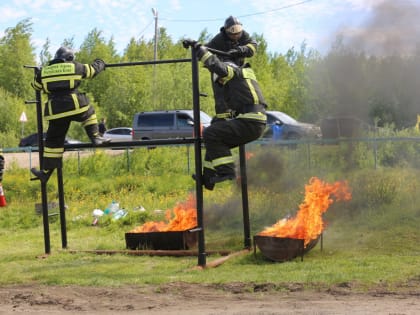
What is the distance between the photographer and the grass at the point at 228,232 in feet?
23.3

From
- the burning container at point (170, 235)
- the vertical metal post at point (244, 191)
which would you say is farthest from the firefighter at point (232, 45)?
the burning container at point (170, 235)

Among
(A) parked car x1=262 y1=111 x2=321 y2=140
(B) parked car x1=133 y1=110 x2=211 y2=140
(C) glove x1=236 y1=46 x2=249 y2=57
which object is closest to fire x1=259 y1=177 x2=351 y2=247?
(C) glove x1=236 y1=46 x2=249 y2=57

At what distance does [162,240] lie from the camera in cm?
933

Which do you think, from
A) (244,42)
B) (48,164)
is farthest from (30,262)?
(244,42)

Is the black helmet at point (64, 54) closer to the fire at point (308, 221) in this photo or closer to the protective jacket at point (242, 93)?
the protective jacket at point (242, 93)

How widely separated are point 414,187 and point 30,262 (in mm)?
6508

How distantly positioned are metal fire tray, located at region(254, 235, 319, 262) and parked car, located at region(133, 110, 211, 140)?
56.4 ft

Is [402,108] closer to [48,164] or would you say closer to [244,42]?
[244,42]

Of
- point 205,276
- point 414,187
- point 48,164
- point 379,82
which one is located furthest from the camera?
point 379,82

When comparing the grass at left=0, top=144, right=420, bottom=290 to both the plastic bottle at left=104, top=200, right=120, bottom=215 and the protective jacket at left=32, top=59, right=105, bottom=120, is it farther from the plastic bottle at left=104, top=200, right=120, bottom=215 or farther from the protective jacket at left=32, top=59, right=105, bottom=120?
the protective jacket at left=32, top=59, right=105, bottom=120

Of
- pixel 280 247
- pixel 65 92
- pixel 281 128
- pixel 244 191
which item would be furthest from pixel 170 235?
pixel 281 128

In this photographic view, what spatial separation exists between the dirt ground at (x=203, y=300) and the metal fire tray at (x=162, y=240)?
99.5 inches

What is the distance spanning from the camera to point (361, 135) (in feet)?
44.4

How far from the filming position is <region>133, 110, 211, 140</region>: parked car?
84.0ft
